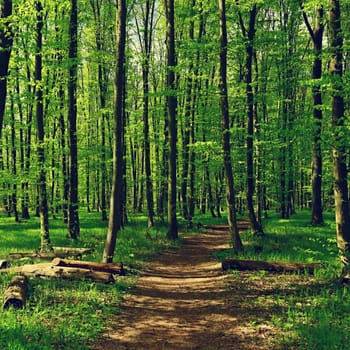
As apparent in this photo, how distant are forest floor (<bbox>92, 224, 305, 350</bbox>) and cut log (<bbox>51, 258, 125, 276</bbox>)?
770mm

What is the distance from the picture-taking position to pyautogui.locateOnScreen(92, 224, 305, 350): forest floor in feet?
21.6

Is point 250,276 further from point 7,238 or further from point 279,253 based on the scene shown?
point 7,238

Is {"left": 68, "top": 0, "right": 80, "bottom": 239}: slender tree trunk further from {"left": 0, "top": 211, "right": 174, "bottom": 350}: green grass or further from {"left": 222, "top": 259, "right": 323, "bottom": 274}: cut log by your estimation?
{"left": 222, "top": 259, "right": 323, "bottom": 274}: cut log

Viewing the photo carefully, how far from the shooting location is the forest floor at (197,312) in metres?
6.59

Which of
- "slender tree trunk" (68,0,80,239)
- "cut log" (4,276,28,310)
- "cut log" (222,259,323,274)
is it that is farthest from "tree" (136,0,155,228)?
"cut log" (4,276,28,310)

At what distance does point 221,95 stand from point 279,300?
8.31 metres

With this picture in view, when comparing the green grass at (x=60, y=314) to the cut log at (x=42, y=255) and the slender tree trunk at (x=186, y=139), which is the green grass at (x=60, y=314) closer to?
the cut log at (x=42, y=255)

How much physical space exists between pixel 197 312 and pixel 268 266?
12.3 feet

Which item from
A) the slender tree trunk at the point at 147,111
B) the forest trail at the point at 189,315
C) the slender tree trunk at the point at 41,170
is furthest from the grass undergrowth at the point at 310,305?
the slender tree trunk at the point at 147,111

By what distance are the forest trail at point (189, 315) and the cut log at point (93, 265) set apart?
0.74m

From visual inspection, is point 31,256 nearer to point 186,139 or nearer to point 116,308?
point 116,308

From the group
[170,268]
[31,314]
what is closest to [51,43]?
[170,268]

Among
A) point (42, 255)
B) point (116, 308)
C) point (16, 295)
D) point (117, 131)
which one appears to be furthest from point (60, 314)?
point (42, 255)

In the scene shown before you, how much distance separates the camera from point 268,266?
11.2 meters
